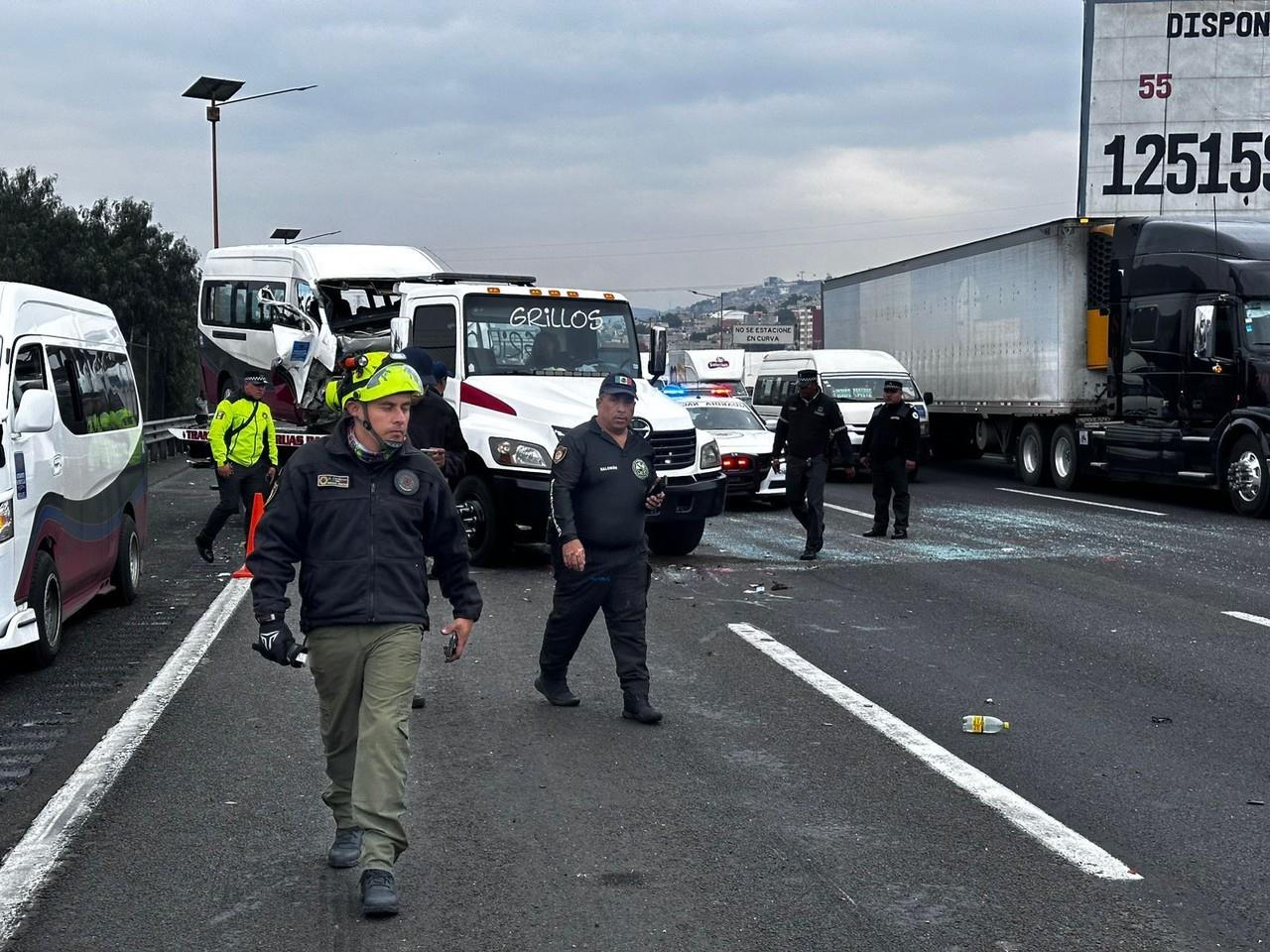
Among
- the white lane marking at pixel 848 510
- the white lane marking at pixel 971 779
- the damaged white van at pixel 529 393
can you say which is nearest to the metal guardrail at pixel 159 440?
the damaged white van at pixel 529 393

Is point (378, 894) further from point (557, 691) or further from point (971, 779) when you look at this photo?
point (557, 691)

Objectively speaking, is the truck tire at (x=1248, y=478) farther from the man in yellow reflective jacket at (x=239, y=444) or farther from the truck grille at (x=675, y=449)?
the man in yellow reflective jacket at (x=239, y=444)

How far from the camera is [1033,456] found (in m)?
26.1

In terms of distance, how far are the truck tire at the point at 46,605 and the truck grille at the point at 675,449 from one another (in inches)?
245

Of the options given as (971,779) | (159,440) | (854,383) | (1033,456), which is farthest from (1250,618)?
(159,440)

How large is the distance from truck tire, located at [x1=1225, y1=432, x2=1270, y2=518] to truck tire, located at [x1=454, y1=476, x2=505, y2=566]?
10500mm

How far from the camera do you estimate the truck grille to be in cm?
1446

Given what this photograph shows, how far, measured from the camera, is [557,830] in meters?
5.86

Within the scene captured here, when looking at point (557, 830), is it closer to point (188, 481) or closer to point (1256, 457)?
point (1256, 457)

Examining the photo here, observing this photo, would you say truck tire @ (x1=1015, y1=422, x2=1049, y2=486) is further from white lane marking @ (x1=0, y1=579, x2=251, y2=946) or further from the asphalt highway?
white lane marking @ (x1=0, y1=579, x2=251, y2=946)

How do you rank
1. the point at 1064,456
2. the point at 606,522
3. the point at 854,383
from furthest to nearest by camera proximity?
the point at 854,383
the point at 1064,456
the point at 606,522

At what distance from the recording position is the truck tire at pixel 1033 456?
2572cm

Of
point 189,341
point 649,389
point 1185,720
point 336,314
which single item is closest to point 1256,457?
point 649,389

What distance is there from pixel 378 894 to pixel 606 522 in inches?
133
